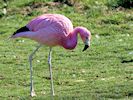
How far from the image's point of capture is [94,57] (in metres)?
11.4

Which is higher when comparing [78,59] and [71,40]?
[71,40]

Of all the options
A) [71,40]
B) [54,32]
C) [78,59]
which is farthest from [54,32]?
[78,59]

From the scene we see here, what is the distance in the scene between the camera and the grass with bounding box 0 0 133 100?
8.73m

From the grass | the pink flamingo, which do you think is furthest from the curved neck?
the grass

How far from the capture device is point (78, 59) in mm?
11359

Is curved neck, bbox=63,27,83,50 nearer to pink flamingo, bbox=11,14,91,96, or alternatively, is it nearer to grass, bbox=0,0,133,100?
pink flamingo, bbox=11,14,91,96

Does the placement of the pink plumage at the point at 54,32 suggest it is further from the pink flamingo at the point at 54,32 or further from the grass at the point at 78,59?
the grass at the point at 78,59

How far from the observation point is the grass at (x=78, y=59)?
873 cm

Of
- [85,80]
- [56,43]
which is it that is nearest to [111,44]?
[85,80]

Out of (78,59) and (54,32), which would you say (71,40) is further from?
(78,59)

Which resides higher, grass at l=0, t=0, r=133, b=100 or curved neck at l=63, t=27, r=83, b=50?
curved neck at l=63, t=27, r=83, b=50

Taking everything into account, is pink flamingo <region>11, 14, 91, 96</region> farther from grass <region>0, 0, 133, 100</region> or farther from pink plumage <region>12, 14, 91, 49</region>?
grass <region>0, 0, 133, 100</region>

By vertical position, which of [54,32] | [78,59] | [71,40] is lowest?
[78,59]

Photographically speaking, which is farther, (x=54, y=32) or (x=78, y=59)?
(x=78, y=59)
